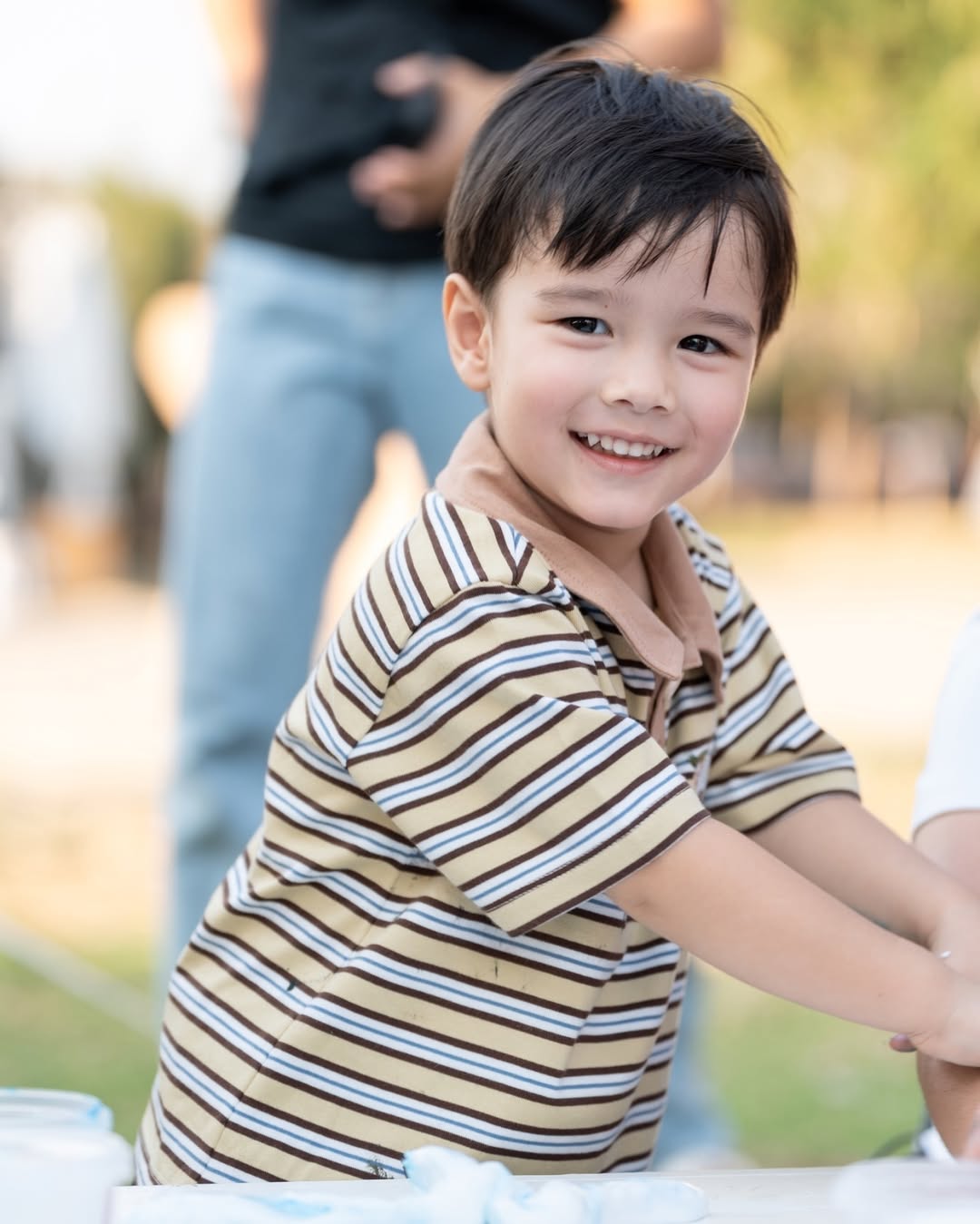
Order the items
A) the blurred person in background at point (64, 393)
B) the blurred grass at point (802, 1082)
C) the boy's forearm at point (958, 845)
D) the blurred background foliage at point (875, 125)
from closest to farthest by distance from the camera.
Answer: the boy's forearm at point (958, 845) → the blurred grass at point (802, 1082) → the blurred background foliage at point (875, 125) → the blurred person in background at point (64, 393)

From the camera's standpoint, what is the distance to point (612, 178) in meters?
1.02

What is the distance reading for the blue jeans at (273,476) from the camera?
68.9 inches

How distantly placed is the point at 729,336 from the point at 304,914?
456mm

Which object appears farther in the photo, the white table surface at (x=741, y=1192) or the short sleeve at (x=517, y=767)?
the short sleeve at (x=517, y=767)

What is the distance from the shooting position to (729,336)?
3.46 feet

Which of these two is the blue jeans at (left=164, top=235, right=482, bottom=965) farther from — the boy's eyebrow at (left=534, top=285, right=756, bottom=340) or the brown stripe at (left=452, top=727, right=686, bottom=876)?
the brown stripe at (left=452, top=727, right=686, bottom=876)

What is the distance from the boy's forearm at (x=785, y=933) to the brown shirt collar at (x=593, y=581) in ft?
0.50

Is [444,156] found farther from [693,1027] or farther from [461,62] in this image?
[693,1027]

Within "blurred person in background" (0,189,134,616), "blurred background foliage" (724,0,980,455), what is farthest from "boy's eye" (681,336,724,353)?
"blurred person in background" (0,189,134,616)

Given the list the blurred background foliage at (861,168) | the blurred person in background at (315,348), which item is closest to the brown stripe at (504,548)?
the blurred person in background at (315,348)

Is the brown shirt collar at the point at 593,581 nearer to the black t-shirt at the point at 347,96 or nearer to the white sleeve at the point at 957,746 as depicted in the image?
the white sleeve at the point at 957,746

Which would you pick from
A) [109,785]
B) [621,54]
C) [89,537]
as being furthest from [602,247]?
[89,537]

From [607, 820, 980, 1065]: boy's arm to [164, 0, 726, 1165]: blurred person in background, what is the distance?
0.83 meters

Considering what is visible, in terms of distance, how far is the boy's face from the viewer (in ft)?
3.35
